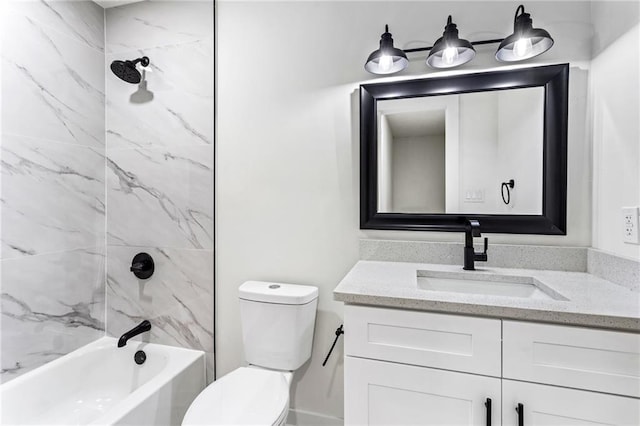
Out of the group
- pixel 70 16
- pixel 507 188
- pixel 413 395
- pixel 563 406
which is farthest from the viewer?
pixel 70 16

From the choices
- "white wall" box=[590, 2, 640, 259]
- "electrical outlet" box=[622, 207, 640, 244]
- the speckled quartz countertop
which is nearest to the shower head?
the speckled quartz countertop

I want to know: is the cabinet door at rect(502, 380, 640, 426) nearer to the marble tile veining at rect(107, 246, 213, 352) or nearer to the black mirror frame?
the black mirror frame

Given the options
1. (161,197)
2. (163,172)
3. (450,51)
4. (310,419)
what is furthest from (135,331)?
(450,51)

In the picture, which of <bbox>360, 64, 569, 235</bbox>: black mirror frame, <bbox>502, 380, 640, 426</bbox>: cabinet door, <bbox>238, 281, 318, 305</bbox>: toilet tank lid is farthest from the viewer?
<bbox>238, 281, 318, 305</bbox>: toilet tank lid

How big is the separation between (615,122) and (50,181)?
250 centimetres

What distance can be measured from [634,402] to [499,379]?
1.04 feet

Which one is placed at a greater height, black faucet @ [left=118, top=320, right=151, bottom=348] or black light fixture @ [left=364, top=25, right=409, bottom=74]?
black light fixture @ [left=364, top=25, right=409, bottom=74]

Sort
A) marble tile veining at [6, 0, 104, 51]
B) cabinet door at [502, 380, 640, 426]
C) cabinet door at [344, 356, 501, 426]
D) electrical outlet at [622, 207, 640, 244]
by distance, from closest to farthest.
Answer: cabinet door at [502, 380, 640, 426], cabinet door at [344, 356, 501, 426], electrical outlet at [622, 207, 640, 244], marble tile veining at [6, 0, 104, 51]

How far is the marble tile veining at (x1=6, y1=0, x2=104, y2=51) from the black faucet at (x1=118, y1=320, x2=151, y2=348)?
162 cm

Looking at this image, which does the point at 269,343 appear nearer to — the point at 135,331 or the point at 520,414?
the point at 135,331

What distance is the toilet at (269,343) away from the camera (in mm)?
1319

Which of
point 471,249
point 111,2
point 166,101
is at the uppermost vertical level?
point 111,2

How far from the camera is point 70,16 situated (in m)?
1.78

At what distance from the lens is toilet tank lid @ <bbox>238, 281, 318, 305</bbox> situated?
4.86 feet
